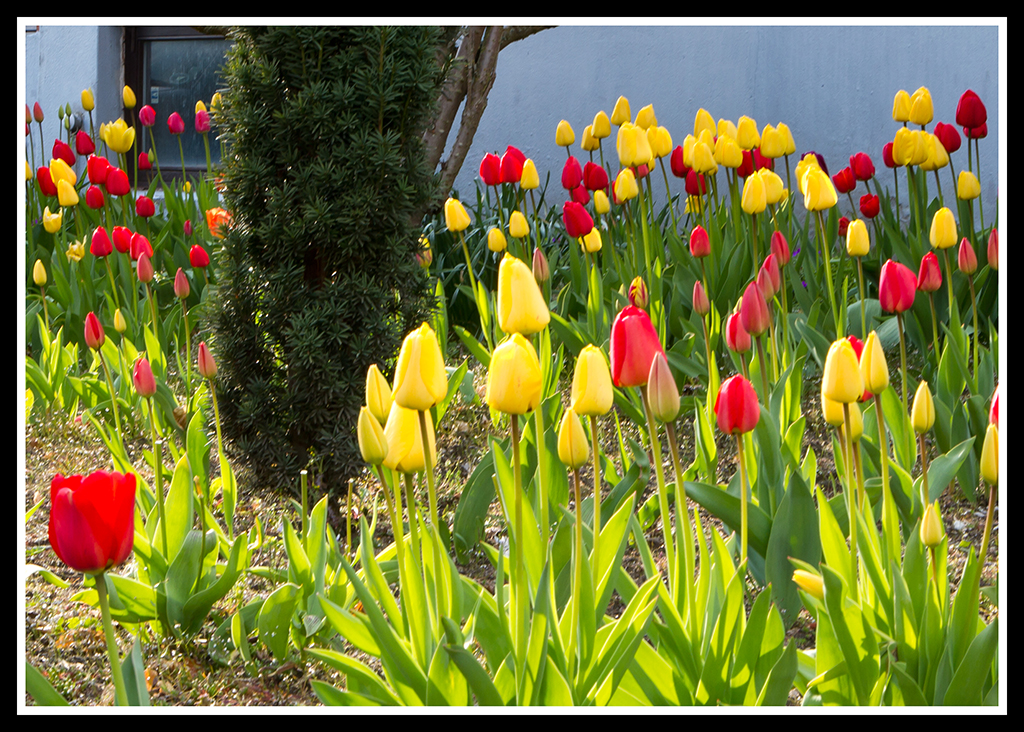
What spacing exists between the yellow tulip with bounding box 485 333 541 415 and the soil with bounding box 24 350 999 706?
0.95 meters

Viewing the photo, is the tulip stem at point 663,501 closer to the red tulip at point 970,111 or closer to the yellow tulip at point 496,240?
the yellow tulip at point 496,240

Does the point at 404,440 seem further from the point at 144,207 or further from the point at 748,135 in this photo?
the point at 144,207

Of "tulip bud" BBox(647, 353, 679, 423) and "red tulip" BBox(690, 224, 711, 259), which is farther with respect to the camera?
"red tulip" BBox(690, 224, 711, 259)

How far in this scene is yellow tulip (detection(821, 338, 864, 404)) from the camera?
1211 millimetres

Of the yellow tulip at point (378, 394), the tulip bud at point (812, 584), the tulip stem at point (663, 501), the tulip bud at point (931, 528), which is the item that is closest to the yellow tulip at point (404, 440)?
the yellow tulip at point (378, 394)

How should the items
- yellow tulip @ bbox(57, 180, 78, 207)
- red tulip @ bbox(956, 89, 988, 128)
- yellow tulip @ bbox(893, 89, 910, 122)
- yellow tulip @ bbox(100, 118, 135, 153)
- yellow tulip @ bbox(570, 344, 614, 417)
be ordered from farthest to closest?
1. yellow tulip @ bbox(100, 118, 135, 153)
2. yellow tulip @ bbox(57, 180, 78, 207)
3. yellow tulip @ bbox(893, 89, 910, 122)
4. red tulip @ bbox(956, 89, 988, 128)
5. yellow tulip @ bbox(570, 344, 614, 417)

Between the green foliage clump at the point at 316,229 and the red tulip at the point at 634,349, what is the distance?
45.7 inches

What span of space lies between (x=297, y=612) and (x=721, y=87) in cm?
513

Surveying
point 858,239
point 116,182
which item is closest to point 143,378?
point 858,239

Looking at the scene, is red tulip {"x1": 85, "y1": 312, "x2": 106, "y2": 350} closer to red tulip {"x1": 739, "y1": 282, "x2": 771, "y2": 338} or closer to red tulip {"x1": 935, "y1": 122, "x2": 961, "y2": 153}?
red tulip {"x1": 739, "y1": 282, "x2": 771, "y2": 338}

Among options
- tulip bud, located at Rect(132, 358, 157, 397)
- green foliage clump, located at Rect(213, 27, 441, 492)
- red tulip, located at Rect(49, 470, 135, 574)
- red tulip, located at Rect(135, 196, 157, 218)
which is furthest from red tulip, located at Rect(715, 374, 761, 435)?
red tulip, located at Rect(135, 196, 157, 218)

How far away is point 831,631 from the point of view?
129 cm

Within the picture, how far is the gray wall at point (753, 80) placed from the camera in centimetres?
558
